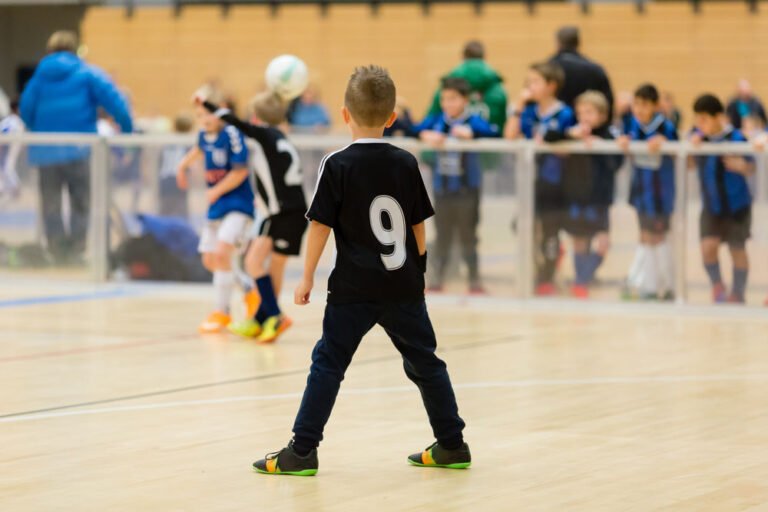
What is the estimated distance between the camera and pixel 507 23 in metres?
35.1

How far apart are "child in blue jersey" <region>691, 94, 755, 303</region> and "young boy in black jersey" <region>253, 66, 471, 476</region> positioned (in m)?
6.66

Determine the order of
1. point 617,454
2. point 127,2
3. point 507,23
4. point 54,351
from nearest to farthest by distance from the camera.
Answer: point 617,454, point 54,351, point 507,23, point 127,2

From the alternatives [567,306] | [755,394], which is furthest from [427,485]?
[567,306]

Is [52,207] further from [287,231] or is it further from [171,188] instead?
[287,231]

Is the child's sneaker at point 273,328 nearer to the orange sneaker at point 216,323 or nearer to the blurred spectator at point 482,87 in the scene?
→ the orange sneaker at point 216,323

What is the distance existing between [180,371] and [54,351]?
1.30 meters

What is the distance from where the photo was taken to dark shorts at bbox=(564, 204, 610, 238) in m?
13.1

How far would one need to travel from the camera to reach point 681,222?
42.5 ft

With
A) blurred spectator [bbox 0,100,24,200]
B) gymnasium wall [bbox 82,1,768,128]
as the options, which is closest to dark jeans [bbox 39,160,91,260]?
blurred spectator [bbox 0,100,24,200]

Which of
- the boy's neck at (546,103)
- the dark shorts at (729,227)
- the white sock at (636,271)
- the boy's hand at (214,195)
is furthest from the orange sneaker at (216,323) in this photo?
the dark shorts at (729,227)

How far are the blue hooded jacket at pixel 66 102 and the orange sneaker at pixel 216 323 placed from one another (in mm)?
3801

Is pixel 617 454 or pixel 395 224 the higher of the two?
pixel 395 224

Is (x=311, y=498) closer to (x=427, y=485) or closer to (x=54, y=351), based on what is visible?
(x=427, y=485)

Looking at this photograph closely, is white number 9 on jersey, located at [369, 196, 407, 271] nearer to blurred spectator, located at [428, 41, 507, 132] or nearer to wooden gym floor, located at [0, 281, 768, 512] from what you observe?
wooden gym floor, located at [0, 281, 768, 512]
